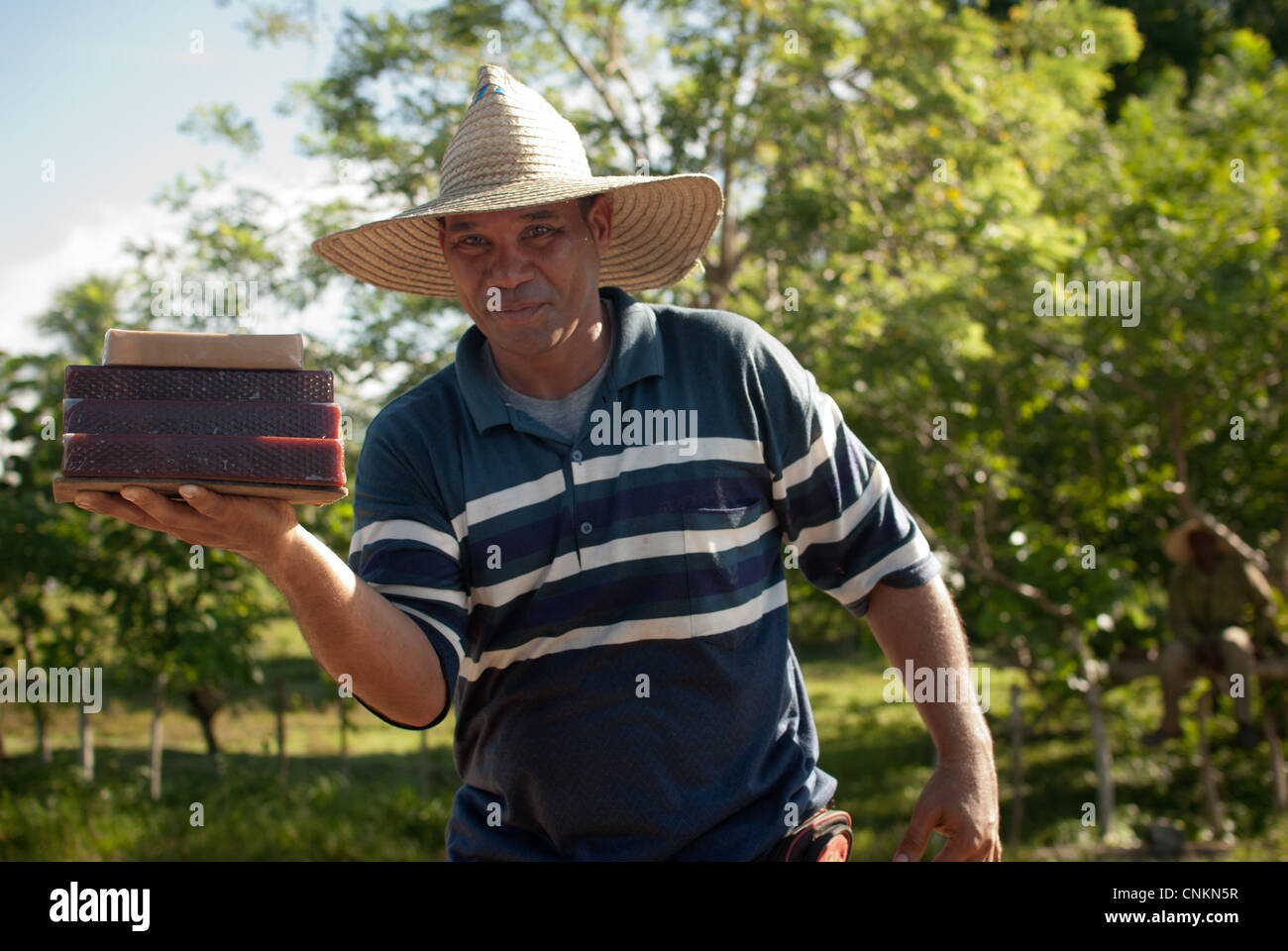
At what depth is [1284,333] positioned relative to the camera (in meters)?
7.68

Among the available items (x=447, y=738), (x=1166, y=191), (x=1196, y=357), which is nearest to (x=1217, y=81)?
(x=1166, y=191)

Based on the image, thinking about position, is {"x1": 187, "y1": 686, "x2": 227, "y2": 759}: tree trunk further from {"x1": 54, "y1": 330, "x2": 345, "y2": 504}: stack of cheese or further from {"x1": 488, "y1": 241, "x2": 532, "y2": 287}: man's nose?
{"x1": 54, "y1": 330, "x2": 345, "y2": 504}: stack of cheese

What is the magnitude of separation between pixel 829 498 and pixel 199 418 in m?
1.16

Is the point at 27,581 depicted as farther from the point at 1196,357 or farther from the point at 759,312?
the point at 1196,357

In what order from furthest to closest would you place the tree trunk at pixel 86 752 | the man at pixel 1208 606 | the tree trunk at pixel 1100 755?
the man at pixel 1208 606, the tree trunk at pixel 1100 755, the tree trunk at pixel 86 752

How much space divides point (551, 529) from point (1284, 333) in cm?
710

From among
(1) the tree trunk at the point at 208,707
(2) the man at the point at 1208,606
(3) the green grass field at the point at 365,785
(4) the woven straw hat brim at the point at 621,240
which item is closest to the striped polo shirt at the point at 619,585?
(4) the woven straw hat brim at the point at 621,240

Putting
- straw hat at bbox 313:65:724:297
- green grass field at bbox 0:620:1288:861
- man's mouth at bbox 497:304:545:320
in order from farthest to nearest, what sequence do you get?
1. green grass field at bbox 0:620:1288:861
2. straw hat at bbox 313:65:724:297
3. man's mouth at bbox 497:304:545:320

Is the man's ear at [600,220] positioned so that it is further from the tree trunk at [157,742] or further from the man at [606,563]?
the tree trunk at [157,742]

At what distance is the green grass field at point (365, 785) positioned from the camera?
23.3 ft

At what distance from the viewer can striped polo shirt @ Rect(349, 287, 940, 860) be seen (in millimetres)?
2098

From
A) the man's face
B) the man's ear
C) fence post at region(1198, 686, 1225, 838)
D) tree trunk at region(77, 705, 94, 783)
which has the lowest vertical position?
fence post at region(1198, 686, 1225, 838)

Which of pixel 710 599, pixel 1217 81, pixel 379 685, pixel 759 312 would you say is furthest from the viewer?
pixel 1217 81

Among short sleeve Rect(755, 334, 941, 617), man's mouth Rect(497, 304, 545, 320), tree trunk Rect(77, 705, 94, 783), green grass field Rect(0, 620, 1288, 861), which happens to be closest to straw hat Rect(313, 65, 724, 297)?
man's mouth Rect(497, 304, 545, 320)
